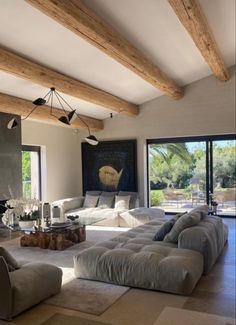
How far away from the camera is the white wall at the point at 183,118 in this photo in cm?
834

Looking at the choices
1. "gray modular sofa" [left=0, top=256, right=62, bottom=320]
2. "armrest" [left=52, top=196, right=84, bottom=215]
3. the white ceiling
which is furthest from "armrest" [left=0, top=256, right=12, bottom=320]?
"armrest" [left=52, top=196, right=84, bottom=215]

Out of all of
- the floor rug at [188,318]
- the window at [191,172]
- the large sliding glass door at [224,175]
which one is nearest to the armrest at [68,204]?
the window at [191,172]

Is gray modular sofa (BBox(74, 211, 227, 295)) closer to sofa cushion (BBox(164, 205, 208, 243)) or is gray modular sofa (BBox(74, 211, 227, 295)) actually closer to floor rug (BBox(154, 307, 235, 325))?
sofa cushion (BBox(164, 205, 208, 243))

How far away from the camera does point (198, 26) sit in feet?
15.5

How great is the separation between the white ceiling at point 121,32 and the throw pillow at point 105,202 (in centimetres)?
254

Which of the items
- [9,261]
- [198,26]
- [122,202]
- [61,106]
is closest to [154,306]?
[9,261]

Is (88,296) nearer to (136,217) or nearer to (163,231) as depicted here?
(163,231)

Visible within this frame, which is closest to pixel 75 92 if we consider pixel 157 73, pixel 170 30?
pixel 157 73

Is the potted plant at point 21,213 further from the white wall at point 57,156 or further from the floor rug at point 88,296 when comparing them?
the white wall at point 57,156

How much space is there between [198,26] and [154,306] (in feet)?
11.8

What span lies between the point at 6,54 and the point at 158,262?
344cm

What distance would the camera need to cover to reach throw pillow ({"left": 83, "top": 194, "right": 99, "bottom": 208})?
883 cm

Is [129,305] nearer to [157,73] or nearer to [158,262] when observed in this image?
[158,262]

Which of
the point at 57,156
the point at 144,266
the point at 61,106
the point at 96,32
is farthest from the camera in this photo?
the point at 57,156
